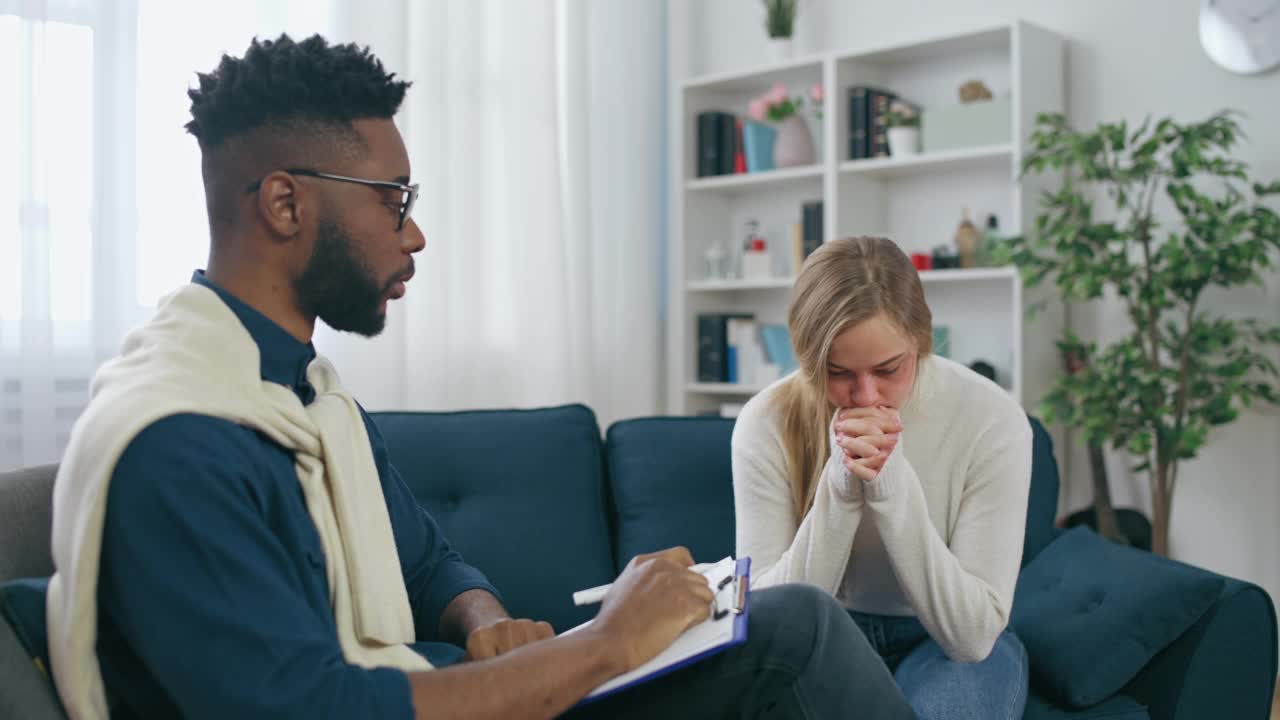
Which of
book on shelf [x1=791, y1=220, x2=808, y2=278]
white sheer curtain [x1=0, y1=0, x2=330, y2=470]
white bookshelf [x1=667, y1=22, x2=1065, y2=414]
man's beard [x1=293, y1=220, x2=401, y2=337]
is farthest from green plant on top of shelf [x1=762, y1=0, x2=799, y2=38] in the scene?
man's beard [x1=293, y1=220, x2=401, y2=337]

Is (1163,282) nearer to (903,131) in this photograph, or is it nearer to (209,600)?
(903,131)

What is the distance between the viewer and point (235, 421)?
3.54ft

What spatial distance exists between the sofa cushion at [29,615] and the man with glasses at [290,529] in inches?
1.7

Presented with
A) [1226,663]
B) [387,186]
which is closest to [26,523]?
[387,186]

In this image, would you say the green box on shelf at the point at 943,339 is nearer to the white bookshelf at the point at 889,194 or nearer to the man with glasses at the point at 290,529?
the white bookshelf at the point at 889,194

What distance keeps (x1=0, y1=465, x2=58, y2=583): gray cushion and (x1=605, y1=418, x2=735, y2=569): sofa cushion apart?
1.15 metres

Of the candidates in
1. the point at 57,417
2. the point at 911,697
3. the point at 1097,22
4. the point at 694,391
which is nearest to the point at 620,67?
the point at 694,391

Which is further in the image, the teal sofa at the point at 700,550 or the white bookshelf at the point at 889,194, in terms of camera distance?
the white bookshelf at the point at 889,194

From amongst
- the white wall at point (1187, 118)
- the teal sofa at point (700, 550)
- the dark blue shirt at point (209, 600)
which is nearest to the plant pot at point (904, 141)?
the white wall at point (1187, 118)

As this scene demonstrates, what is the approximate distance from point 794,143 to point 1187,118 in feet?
4.04

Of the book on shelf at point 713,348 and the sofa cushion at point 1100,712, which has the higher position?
the book on shelf at point 713,348

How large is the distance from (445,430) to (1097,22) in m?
2.46

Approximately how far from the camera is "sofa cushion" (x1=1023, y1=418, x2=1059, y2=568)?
2262mm

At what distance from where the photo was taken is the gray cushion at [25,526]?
130cm
